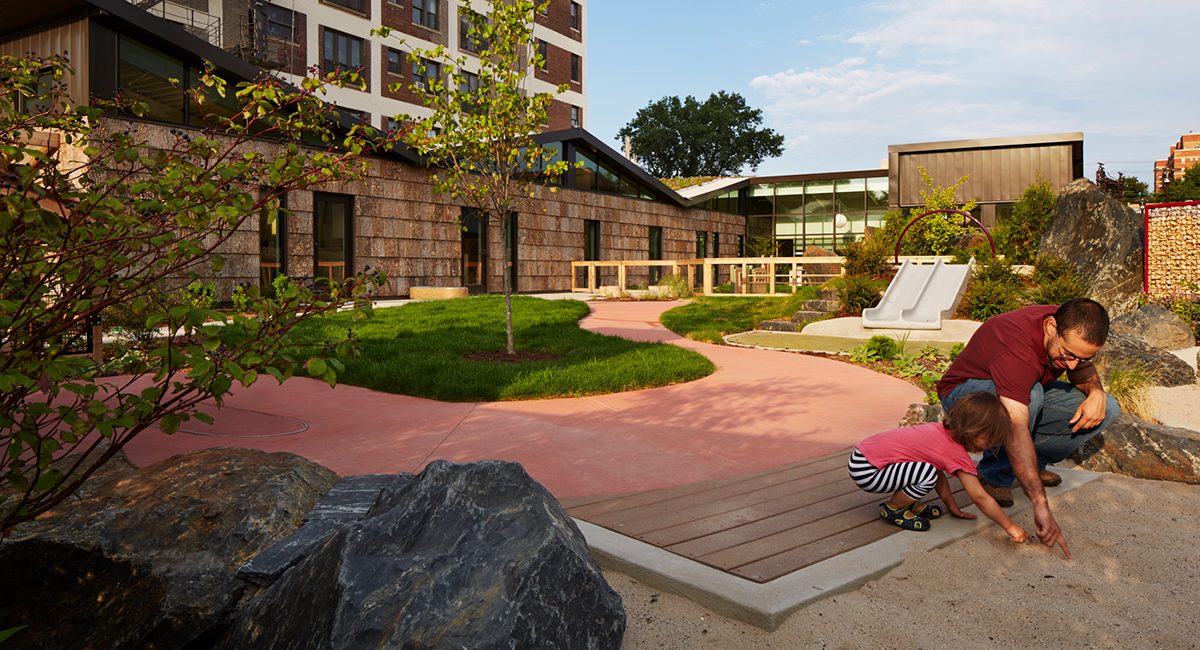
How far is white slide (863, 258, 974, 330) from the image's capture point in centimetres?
1123

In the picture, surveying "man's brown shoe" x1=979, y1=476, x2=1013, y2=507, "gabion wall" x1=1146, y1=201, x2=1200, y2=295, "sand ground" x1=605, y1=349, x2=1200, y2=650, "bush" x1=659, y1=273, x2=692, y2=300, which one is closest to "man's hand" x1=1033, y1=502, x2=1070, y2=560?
"sand ground" x1=605, y1=349, x2=1200, y2=650

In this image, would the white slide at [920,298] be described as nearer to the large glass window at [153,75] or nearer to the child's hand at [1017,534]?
the child's hand at [1017,534]

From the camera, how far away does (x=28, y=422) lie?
71.0 inches

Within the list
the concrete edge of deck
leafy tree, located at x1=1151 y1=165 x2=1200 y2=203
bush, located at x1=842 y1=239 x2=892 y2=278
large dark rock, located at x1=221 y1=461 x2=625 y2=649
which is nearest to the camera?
large dark rock, located at x1=221 y1=461 x2=625 y2=649

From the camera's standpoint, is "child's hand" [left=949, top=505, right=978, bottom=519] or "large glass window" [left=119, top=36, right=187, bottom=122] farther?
"large glass window" [left=119, top=36, right=187, bottom=122]

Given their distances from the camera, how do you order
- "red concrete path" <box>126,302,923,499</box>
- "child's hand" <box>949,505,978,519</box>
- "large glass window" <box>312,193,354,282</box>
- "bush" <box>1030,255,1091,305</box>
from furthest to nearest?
"large glass window" <box>312,193,354,282</box>, "bush" <box>1030,255,1091,305</box>, "red concrete path" <box>126,302,923,499</box>, "child's hand" <box>949,505,978,519</box>

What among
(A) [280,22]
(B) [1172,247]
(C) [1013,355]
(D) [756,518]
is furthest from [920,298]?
(A) [280,22]

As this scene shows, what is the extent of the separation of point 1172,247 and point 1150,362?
6208 millimetres

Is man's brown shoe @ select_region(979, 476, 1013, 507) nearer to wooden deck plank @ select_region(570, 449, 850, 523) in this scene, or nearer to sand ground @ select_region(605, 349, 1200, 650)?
sand ground @ select_region(605, 349, 1200, 650)

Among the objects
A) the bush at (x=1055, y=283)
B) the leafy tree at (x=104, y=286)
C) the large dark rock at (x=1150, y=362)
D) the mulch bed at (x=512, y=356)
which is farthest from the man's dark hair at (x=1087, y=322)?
the bush at (x=1055, y=283)

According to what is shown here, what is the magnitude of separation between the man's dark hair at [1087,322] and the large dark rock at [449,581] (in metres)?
2.33

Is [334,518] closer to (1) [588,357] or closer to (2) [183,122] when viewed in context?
(1) [588,357]

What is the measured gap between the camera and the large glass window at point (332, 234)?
15.7 m

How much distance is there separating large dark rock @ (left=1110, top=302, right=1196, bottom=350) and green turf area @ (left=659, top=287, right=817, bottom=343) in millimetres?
5189
